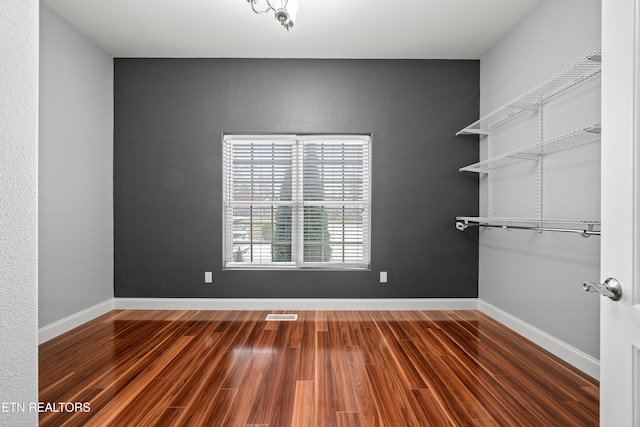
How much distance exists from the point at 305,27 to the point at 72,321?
3521 millimetres

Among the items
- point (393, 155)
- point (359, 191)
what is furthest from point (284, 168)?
point (393, 155)

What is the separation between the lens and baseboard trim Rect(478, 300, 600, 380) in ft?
6.94

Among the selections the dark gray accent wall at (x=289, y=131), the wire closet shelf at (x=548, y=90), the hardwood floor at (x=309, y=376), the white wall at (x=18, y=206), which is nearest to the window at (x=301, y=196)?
the dark gray accent wall at (x=289, y=131)

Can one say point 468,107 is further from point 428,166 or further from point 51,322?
point 51,322

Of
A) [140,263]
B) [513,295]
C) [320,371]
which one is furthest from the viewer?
[140,263]

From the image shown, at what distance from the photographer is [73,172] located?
2988 millimetres

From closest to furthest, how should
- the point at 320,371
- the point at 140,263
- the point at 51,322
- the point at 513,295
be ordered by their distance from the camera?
the point at 320,371
the point at 51,322
the point at 513,295
the point at 140,263

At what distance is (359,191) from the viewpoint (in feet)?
12.0

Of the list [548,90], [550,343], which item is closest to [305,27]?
[548,90]

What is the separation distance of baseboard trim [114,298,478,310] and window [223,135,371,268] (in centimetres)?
39

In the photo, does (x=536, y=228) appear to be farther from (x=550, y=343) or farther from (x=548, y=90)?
(x=548, y=90)

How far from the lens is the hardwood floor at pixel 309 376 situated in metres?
1.70

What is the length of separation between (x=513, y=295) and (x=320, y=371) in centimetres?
200

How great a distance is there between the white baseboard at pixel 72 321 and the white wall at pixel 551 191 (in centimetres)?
413
